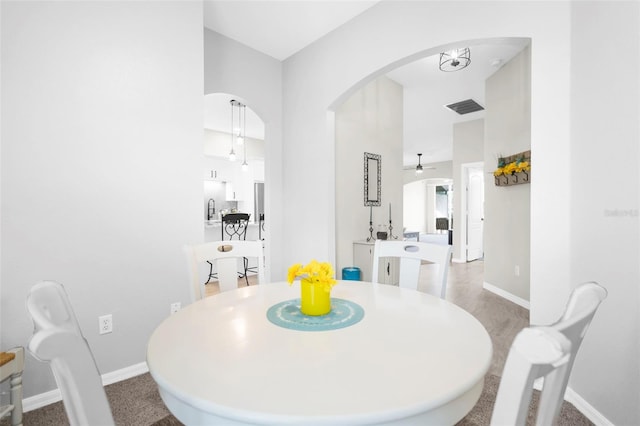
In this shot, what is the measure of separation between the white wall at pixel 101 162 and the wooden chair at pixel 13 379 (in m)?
0.33

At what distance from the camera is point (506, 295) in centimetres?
417

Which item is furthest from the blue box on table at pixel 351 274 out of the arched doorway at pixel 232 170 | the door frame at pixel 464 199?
the door frame at pixel 464 199

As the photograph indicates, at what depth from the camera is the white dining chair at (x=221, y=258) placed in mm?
1645

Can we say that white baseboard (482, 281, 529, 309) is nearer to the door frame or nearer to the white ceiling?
the door frame

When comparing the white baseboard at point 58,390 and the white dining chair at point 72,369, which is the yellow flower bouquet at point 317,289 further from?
the white baseboard at point 58,390

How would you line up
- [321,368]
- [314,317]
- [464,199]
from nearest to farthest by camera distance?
1. [321,368]
2. [314,317]
3. [464,199]

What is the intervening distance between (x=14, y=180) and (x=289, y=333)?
189 centimetres

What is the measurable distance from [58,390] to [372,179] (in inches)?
143

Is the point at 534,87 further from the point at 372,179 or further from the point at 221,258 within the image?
the point at 372,179

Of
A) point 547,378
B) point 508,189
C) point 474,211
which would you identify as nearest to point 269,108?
point 508,189

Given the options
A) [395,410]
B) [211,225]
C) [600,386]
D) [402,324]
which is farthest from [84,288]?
[211,225]

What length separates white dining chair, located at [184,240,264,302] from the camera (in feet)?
5.40

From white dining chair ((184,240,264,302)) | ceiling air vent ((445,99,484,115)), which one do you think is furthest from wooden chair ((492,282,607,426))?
ceiling air vent ((445,99,484,115))

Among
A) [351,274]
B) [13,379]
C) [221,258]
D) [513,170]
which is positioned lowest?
[13,379]
